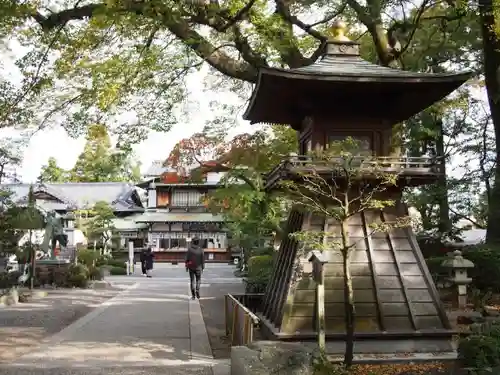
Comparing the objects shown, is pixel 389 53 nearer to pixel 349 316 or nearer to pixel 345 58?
pixel 345 58

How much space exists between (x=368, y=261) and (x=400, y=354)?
5.44ft

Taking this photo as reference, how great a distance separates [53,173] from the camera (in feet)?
214

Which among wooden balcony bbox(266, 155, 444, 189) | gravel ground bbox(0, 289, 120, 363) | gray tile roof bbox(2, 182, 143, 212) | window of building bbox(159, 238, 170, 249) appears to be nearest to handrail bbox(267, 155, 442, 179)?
wooden balcony bbox(266, 155, 444, 189)

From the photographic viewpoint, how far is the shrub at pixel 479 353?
24.6 ft

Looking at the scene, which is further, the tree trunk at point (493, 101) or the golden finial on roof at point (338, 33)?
the tree trunk at point (493, 101)

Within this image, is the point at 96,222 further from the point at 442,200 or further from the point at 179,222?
the point at 442,200

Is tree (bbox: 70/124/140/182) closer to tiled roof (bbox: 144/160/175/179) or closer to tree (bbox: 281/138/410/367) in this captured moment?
tiled roof (bbox: 144/160/175/179)

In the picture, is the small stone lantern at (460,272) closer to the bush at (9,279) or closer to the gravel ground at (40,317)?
the gravel ground at (40,317)

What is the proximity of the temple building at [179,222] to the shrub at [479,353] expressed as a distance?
43603 millimetres

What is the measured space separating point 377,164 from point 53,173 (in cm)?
6140

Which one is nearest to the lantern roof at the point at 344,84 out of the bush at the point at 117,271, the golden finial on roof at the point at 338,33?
the golden finial on roof at the point at 338,33

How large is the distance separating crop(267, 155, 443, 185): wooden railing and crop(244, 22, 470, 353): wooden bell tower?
0.07 ft

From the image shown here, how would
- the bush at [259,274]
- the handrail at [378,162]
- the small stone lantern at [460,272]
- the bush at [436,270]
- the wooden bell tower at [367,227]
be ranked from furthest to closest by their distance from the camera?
the bush at [259,274]
the bush at [436,270]
the small stone lantern at [460,272]
the wooden bell tower at [367,227]
the handrail at [378,162]

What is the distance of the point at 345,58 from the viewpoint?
10828mm
